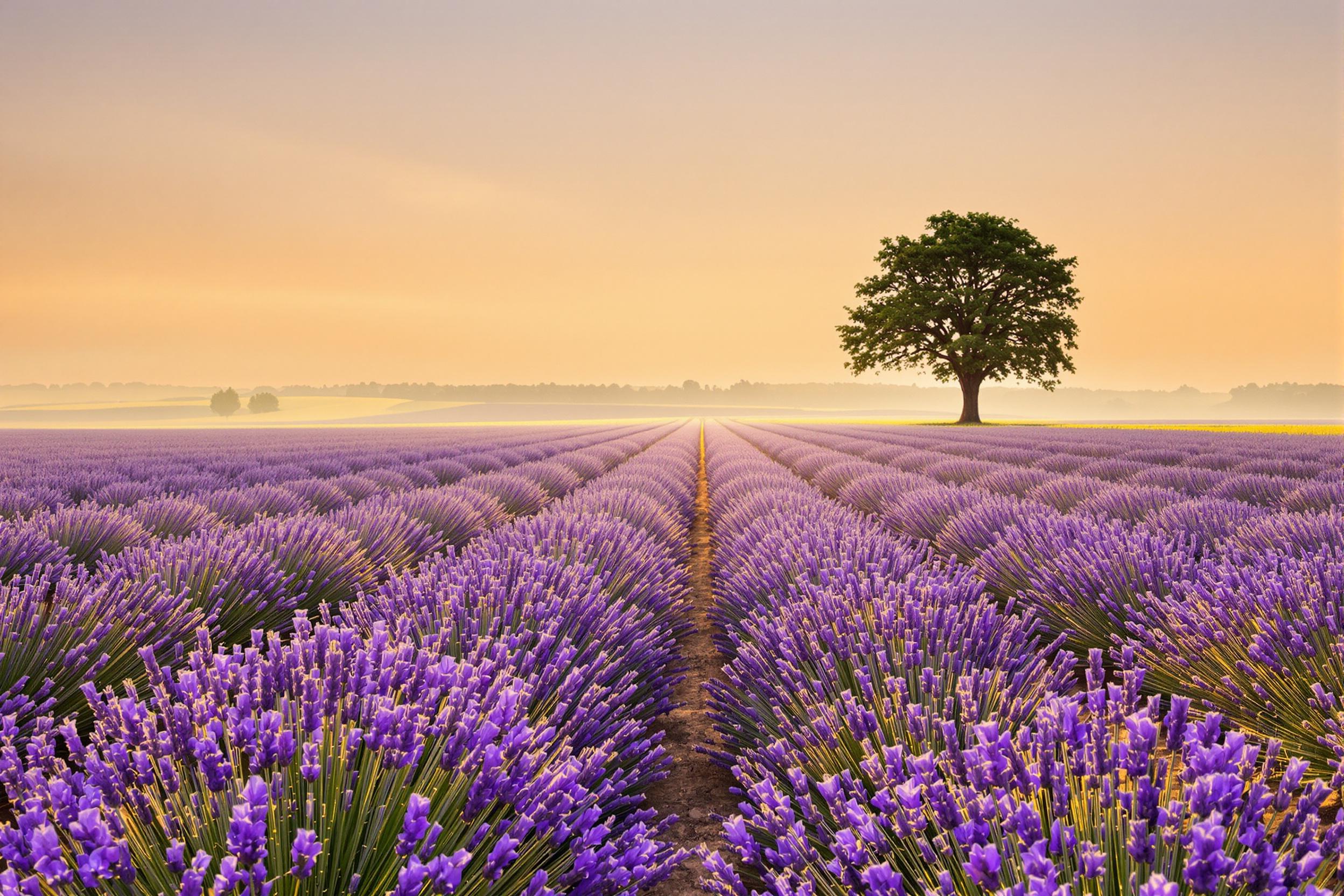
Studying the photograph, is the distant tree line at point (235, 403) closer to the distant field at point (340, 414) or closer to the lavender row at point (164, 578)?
the distant field at point (340, 414)

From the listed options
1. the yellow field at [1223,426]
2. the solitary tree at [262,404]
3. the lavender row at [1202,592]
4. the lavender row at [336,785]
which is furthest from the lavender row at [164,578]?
the solitary tree at [262,404]

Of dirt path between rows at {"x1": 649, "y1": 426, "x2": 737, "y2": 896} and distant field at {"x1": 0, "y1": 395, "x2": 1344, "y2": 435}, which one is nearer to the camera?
dirt path between rows at {"x1": 649, "y1": 426, "x2": 737, "y2": 896}

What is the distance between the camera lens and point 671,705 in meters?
2.32

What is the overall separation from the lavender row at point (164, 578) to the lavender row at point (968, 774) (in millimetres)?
1148

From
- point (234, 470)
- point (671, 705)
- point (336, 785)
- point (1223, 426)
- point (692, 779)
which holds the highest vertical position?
point (1223, 426)

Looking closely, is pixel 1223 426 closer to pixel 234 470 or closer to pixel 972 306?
pixel 972 306

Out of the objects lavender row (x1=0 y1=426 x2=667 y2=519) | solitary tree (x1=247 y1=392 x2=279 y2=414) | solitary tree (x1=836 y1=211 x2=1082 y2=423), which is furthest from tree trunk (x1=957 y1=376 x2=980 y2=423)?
solitary tree (x1=247 y1=392 x2=279 y2=414)

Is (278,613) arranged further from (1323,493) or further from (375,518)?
(1323,493)

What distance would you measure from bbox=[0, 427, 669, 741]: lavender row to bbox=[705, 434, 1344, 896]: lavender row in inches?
45.2

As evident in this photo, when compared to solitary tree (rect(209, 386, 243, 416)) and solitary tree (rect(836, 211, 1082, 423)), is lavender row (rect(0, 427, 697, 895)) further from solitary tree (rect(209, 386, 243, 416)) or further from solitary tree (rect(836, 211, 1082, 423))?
solitary tree (rect(209, 386, 243, 416))

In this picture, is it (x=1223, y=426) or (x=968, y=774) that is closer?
(x=968, y=774)

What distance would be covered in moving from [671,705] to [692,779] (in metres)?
0.32

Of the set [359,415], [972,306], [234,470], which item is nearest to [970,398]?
[972,306]

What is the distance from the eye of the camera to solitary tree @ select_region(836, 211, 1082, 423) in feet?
88.8
